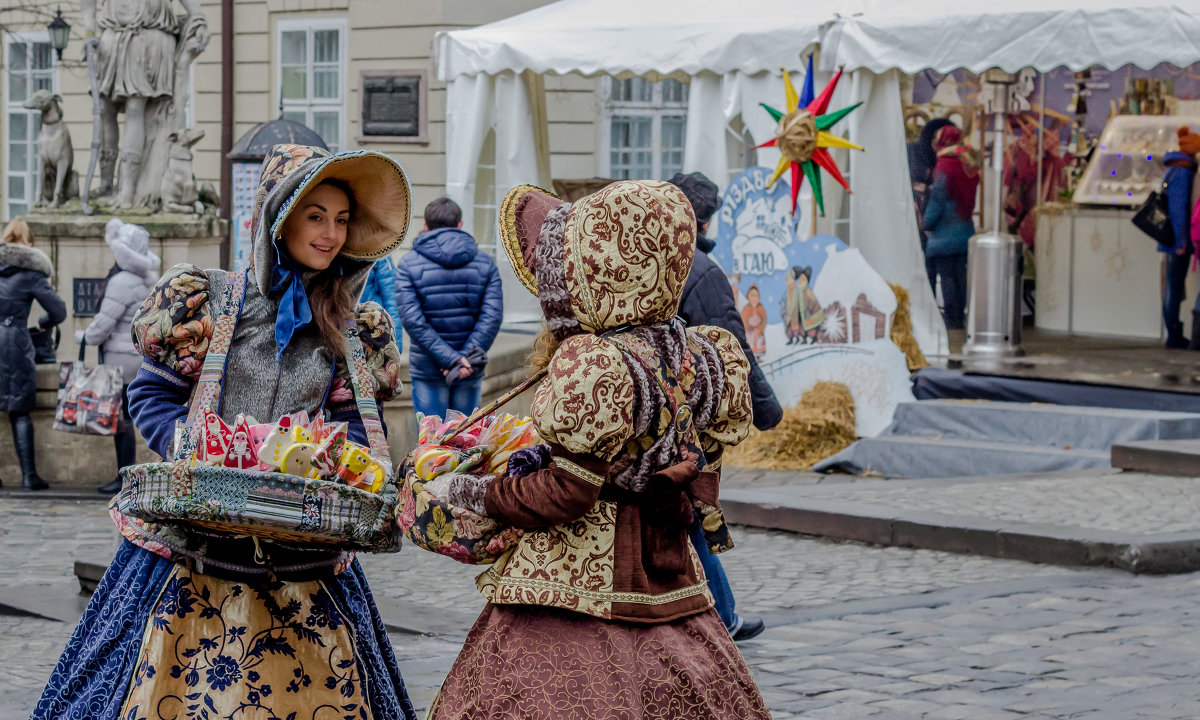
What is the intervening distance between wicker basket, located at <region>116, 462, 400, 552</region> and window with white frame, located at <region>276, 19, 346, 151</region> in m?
18.2

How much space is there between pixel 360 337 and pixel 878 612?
3.59m

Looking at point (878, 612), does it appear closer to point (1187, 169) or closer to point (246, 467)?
point (246, 467)

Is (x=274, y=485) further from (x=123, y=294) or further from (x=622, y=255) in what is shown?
(x=123, y=294)

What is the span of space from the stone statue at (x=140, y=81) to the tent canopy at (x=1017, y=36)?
220 inches

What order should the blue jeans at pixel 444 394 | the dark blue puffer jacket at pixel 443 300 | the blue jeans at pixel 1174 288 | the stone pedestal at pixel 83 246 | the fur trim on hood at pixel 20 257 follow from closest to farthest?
1. the dark blue puffer jacket at pixel 443 300
2. the blue jeans at pixel 444 394
3. the fur trim on hood at pixel 20 257
4. the stone pedestal at pixel 83 246
5. the blue jeans at pixel 1174 288

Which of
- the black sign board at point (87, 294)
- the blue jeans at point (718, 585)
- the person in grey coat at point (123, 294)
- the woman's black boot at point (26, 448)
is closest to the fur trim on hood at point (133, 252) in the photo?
the person in grey coat at point (123, 294)

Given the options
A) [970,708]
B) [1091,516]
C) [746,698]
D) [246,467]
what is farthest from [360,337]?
[1091,516]

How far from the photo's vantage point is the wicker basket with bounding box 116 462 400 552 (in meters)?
3.53

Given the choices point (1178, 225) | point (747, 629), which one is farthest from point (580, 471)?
point (1178, 225)

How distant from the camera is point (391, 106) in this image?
20469 millimetres

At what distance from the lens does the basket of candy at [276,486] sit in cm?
353

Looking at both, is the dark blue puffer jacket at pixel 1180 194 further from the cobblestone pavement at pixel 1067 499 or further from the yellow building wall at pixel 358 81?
the yellow building wall at pixel 358 81

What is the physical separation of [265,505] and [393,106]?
1732cm

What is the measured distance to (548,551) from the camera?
11.3 feet
